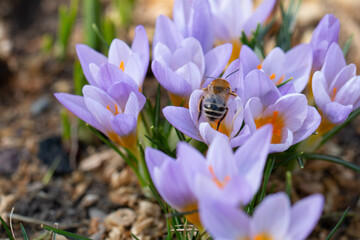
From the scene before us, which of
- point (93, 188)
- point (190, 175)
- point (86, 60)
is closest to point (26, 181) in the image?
point (93, 188)

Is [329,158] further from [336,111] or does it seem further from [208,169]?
[208,169]

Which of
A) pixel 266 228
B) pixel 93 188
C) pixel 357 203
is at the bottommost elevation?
pixel 357 203

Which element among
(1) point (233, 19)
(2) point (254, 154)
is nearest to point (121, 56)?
(1) point (233, 19)

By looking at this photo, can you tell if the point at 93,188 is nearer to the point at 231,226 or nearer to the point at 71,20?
the point at 71,20

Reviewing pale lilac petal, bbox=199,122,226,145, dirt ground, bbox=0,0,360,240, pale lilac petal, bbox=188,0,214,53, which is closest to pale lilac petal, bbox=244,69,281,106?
pale lilac petal, bbox=199,122,226,145

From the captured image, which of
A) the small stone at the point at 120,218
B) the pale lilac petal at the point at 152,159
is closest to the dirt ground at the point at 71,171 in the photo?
the small stone at the point at 120,218

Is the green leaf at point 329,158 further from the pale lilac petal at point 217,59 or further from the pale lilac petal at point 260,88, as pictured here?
the pale lilac petal at point 217,59

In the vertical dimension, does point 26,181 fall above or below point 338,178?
above
